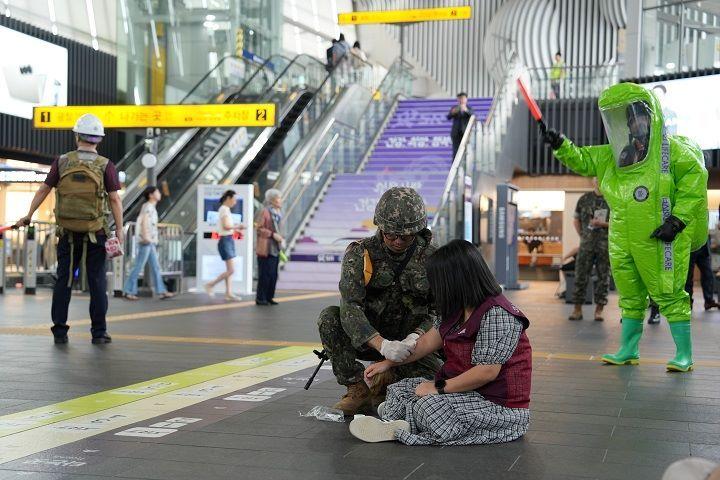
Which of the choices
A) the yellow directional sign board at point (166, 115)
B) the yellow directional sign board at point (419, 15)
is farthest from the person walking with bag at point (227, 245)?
the yellow directional sign board at point (419, 15)

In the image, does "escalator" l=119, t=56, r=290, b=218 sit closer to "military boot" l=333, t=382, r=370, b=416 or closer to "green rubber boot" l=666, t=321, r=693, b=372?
"green rubber boot" l=666, t=321, r=693, b=372

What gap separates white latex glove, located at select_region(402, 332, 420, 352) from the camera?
3.95 meters

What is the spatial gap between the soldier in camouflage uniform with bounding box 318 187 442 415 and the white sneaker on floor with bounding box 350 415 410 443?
292 millimetres

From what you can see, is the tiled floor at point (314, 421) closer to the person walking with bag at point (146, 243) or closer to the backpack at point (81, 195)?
the backpack at point (81, 195)

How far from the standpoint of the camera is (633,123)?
635 cm

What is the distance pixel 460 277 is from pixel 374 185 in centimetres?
1665

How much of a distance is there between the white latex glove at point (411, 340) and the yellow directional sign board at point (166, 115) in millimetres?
12223

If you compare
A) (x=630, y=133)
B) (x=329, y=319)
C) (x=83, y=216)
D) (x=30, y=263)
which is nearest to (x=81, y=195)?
(x=83, y=216)

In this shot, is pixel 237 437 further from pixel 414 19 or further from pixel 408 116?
pixel 414 19

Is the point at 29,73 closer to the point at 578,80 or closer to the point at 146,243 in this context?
the point at 146,243

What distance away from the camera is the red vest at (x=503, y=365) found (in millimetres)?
3752

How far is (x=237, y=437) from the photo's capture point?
3.92 metres

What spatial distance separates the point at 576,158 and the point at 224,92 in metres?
16.6

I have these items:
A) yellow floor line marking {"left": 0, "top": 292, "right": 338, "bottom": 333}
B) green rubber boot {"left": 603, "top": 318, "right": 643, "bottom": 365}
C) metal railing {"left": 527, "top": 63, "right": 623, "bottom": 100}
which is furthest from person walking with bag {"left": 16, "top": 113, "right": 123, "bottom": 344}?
metal railing {"left": 527, "top": 63, "right": 623, "bottom": 100}
